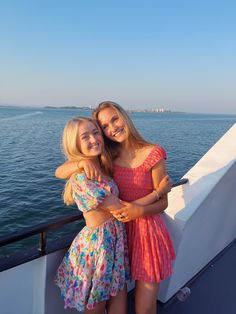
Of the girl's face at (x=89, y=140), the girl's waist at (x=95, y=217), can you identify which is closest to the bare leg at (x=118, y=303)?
the girl's waist at (x=95, y=217)

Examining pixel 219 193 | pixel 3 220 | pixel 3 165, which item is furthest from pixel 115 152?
pixel 3 165

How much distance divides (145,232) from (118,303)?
0.48 m

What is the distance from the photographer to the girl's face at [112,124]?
1.69 metres

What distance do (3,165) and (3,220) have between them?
23.2ft

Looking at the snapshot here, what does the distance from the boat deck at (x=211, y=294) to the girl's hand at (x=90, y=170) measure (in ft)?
4.23

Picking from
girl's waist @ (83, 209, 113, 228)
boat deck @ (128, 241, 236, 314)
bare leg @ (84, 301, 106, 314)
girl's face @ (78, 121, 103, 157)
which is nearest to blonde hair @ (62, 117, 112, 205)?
girl's face @ (78, 121, 103, 157)

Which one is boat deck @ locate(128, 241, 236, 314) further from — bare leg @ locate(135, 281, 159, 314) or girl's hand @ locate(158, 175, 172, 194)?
girl's hand @ locate(158, 175, 172, 194)

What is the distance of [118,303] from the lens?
5.91 feet

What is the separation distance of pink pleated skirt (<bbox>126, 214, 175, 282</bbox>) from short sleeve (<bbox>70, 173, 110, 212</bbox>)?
0.33m

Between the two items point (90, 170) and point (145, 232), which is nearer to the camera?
point (90, 170)

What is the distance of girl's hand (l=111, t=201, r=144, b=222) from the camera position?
1.59m

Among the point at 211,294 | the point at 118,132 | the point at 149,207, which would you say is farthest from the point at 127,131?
the point at 211,294

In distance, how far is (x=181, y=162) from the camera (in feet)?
58.0

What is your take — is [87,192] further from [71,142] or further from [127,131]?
[127,131]
